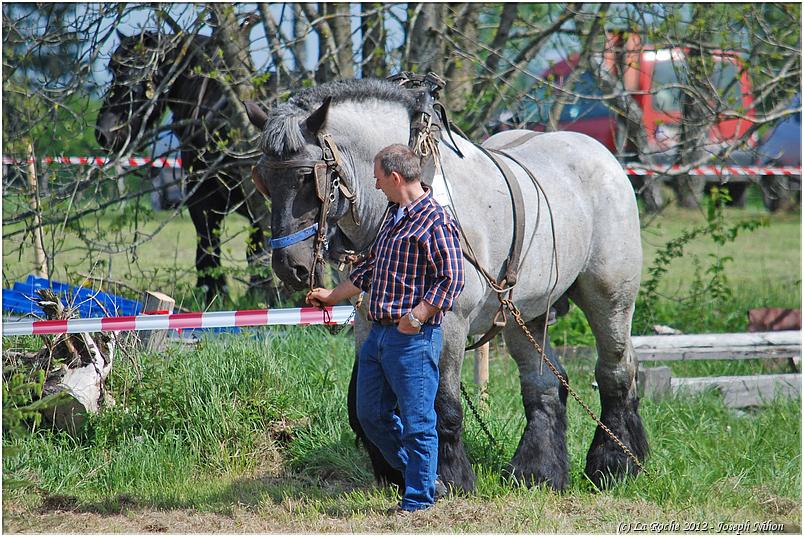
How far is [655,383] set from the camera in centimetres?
663

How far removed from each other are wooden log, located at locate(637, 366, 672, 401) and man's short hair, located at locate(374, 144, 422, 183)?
3.40m

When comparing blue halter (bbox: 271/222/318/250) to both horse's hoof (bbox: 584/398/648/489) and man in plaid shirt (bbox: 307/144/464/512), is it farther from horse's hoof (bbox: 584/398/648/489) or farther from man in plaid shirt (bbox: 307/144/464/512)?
horse's hoof (bbox: 584/398/648/489)

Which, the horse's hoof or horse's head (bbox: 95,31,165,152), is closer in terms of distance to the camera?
the horse's hoof

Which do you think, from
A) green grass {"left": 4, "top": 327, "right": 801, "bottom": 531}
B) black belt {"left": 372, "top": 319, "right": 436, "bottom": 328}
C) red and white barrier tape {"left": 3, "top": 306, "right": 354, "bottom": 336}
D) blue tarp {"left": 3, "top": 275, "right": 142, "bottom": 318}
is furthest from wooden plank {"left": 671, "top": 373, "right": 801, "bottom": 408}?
blue tarp {"left": 3, "top": 275, "right": 142, "bottom": 318}

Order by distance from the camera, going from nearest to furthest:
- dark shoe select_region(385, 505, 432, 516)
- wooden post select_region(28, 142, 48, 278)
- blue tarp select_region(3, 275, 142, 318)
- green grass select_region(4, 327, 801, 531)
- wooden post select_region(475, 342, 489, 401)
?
1. dark shoe select_region(385, 505, 432, 516)
2. green grass select_region(4, 327, 801, 531)
3. blue tarp select_region(3, 275, 142, 318)
4. wooden post select_region(475, 342, 489, 401)
5. wooden post select_region(28, 142, 48, 278)

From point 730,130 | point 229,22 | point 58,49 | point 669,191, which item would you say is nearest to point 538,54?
point 229,22

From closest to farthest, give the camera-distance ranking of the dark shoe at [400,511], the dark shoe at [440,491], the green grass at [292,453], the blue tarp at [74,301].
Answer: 1. the dark shoe at [400,511]
2. the dark shoe at [440,491]
3. the green grass at [292,453]
4. the blue tarp at [74,301]

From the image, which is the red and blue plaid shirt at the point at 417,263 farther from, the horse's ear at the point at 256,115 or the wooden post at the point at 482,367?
the wooden post at the point at 482,367

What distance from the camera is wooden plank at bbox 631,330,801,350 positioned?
700 cm

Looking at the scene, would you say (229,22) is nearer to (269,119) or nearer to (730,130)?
(269,119)

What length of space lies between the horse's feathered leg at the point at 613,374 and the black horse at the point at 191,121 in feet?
10.2

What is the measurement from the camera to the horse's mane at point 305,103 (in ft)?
12.9

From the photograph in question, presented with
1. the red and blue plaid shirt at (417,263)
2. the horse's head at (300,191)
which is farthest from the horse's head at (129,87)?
the red and blue plaid shirt at (417,263)

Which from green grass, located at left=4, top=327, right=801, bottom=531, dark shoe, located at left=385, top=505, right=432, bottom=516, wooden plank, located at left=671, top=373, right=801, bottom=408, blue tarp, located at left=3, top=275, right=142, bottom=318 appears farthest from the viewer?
wooden plank, located at left=671, top=373, right=801, bottom=408
